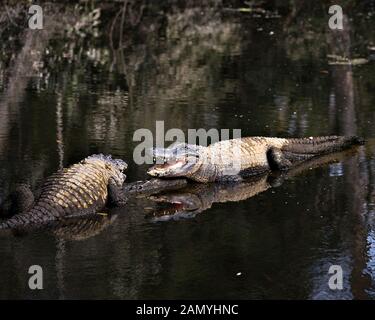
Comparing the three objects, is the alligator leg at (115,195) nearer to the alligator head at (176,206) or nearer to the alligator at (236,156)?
the alligator head at (176,206)

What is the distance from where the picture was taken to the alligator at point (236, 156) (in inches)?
413

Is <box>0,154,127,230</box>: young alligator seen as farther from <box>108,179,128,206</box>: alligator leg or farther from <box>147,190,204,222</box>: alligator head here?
<box>147,190,204,222</box>: alligator head

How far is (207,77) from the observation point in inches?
731

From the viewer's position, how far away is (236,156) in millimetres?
10953

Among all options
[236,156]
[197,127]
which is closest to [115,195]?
[236,156]

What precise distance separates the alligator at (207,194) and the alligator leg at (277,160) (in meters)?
0.10

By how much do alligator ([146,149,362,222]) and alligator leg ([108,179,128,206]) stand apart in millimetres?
435

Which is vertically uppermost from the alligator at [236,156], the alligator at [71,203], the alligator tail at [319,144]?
the alligator tail at [319,144]

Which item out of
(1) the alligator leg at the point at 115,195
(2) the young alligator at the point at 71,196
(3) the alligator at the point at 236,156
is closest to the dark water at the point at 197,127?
(1) the alligator leg at the point at 115,195

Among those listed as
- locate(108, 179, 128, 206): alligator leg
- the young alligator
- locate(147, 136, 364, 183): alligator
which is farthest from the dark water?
locate(147, 136, 364, 183): alligator

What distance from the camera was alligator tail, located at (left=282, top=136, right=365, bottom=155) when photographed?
463 inches

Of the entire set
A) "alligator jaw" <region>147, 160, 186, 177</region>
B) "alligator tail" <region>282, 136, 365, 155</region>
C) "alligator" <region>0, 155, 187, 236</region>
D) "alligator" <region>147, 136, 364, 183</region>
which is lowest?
"alligator" <region>0, 155, 187, 236</region>
